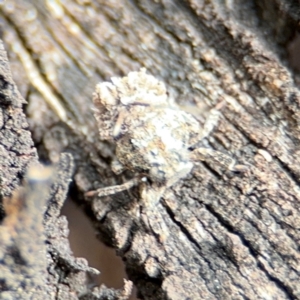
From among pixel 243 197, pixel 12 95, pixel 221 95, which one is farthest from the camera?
pixel 221 95

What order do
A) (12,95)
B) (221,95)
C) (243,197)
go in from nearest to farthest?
(12,95) < (243,197) < (221,95)

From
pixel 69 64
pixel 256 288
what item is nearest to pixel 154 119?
pixel 69 64

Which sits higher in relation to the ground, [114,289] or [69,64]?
[69,64]

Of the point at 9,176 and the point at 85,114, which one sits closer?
the point at 9,176

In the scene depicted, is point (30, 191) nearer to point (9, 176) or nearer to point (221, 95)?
point (9, 176)
